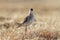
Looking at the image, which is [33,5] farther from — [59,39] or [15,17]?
[59,39]

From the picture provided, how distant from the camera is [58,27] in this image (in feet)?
10.2

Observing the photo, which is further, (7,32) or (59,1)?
(59,1)

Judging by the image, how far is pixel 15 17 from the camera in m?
3.31

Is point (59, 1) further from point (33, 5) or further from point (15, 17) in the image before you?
point (15, 17)

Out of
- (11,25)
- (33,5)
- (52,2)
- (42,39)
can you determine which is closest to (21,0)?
(33,5)

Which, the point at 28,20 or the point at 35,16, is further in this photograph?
the point at 35,16

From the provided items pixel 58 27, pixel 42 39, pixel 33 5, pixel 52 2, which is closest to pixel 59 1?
pixel 52 2

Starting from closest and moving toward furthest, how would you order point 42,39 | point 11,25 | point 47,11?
point 42,39
point 11,25
point 47,11

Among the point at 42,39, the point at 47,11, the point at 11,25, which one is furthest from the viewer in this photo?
the point at 47,11

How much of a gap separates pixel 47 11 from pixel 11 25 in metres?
0.61

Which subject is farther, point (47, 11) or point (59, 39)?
point (47, 11)

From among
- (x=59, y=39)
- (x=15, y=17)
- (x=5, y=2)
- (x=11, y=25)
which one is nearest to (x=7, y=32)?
(x=11, y=25)

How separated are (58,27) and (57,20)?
17 centimetres

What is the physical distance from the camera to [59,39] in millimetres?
2955
